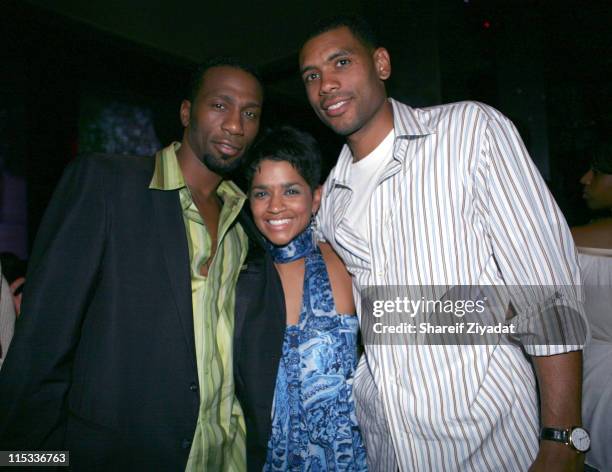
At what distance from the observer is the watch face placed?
1035mm

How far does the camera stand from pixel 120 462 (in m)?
1.30

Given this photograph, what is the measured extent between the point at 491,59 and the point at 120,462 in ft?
14.4

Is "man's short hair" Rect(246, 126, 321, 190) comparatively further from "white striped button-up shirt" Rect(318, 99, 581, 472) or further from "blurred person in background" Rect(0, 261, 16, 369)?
"blurred person in background" Rect(0, 261, 16, 369)

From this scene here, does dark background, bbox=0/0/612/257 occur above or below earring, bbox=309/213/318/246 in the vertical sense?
above

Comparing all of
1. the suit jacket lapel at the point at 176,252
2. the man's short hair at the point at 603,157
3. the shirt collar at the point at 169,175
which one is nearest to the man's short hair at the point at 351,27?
the shirt collar at the point at 169,175

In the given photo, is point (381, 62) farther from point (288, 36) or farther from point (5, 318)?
point (288, 36)

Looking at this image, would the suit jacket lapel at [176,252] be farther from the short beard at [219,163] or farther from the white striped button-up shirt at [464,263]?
the white striped button-up shirt at [464,263]

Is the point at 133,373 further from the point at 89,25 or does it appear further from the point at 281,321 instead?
the point at 89,25

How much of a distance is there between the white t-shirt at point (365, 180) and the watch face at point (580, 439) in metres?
0.87

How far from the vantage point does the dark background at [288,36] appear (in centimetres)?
335

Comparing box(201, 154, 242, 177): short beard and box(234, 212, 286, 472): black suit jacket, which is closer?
box(234, 212, 286, 472): black suit jacket

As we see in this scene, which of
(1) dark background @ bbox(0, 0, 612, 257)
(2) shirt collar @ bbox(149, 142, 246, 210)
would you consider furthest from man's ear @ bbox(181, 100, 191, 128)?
(1) dark background @ bbox(0, 0, 612, 257)

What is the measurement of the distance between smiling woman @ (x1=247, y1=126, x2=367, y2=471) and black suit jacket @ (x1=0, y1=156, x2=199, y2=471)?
1.50 ft

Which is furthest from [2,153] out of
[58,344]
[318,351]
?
[318,351]
